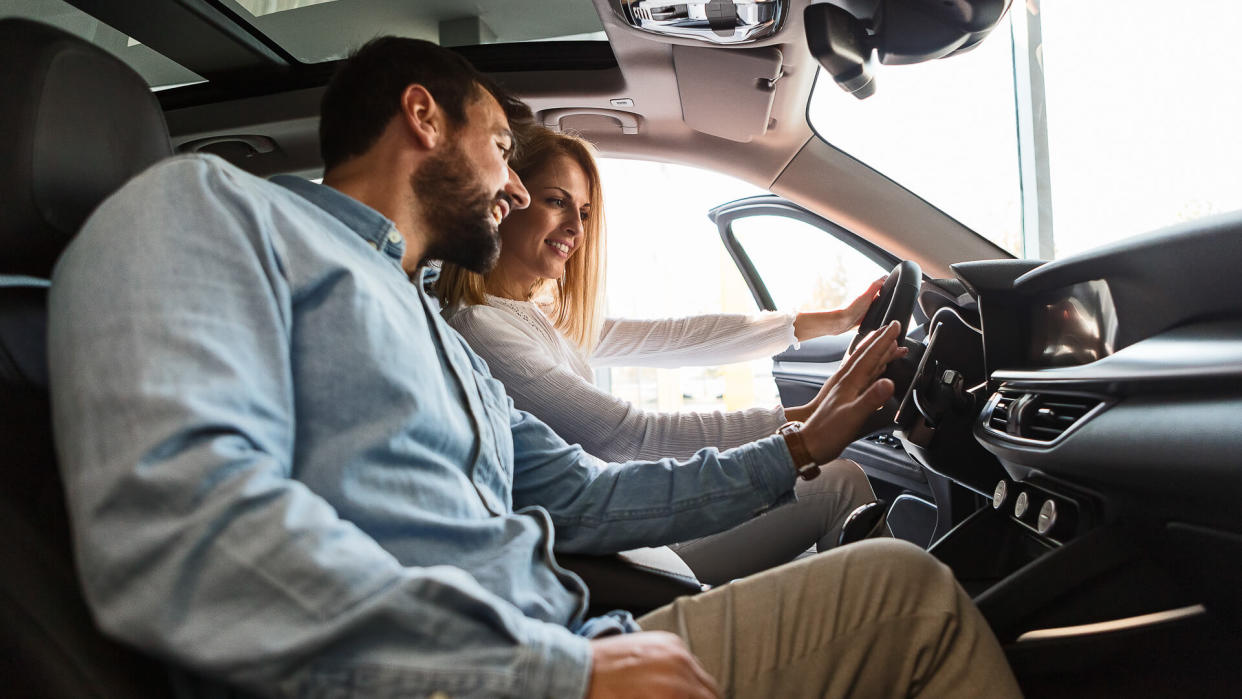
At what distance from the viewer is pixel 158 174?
0.71 m

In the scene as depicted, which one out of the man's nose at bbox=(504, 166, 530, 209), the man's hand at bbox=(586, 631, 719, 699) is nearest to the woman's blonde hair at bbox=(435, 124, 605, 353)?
the man's nose at bbox=(504, 166, 530, 209)

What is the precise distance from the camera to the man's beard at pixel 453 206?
112 cm

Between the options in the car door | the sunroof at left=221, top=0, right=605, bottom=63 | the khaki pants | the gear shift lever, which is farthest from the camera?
the car door

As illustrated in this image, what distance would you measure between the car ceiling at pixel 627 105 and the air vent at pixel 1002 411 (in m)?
0.84

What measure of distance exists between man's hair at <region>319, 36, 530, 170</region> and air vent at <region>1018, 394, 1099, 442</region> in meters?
0.90

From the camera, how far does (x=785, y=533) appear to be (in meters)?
1.64

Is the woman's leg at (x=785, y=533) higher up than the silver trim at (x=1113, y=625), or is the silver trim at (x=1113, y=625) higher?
the silver trim at (x=1113, y=625)

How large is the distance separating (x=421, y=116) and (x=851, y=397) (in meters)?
0.75

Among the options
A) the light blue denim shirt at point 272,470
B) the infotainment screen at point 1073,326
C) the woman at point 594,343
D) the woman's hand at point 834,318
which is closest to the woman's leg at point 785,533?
the woman at point 594,343

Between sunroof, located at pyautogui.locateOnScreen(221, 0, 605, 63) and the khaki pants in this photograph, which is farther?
sunroof, located at pyautogui.locateOnScreen(221, 0, 605, 63)

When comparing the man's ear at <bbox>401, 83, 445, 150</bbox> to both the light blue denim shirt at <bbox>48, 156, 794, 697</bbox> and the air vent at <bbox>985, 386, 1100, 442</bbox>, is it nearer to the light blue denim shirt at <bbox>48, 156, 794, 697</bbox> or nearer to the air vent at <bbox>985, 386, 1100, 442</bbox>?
the light blue denim shirt at <bbox>48, 156, 794, 697</bbox>

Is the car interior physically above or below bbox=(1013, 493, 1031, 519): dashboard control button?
above

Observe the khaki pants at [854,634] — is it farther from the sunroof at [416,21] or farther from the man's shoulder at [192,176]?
the sunroof at [416,21]

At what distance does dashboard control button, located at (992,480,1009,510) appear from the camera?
1.24 m
